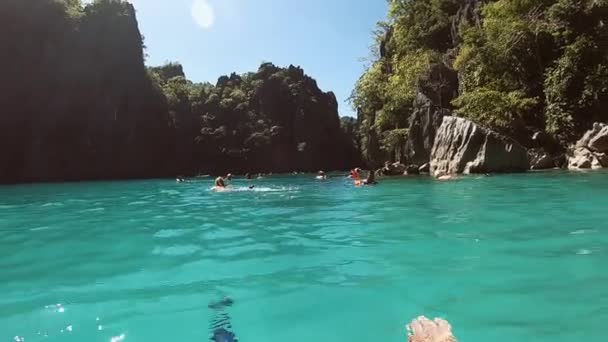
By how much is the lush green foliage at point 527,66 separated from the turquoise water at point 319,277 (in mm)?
16129

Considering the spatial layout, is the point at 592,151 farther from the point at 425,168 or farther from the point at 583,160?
the point at 425,168

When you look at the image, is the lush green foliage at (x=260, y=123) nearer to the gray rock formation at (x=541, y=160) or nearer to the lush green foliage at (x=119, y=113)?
the lush green foliage at (x=119, y=113)

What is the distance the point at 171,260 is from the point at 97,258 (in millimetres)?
1127

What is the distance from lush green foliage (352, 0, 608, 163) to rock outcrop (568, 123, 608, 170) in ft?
6.92

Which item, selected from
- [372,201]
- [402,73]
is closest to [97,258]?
[372,201]

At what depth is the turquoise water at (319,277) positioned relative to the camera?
12.8 feet

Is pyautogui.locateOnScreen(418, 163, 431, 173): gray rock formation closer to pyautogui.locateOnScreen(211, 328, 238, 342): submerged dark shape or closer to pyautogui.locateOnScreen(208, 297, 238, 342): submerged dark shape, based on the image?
pyautogui.locateOnScreen(208, 297, 238, 342): submerged dark shape

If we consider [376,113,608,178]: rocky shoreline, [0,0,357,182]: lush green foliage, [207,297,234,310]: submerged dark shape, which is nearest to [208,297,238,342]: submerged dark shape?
[207,297,234,310]: submerged dark shape

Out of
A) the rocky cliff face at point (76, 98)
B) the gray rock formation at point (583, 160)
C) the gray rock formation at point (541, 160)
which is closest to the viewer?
the gray rock formation at point (583, 160)

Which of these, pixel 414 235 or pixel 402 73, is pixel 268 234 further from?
pixel 402 73

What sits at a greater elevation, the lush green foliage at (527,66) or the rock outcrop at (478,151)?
the lush green foliage at (527,66)

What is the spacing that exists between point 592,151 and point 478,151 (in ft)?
15.5

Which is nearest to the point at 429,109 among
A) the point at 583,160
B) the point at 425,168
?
the point at 425,168

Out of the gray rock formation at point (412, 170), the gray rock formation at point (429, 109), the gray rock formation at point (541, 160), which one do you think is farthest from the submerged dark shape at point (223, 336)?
the gray rock formation at point (429, 109)
